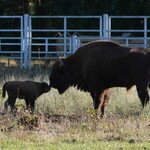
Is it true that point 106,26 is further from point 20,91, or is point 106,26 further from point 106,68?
point 20,91

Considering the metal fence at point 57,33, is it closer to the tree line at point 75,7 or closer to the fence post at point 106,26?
the tree line at point 75,7

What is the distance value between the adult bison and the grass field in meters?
0.51

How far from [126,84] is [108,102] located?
77 centimetres

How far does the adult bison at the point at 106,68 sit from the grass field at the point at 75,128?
51cm

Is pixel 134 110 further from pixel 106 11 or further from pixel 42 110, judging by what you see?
pixel 106 11

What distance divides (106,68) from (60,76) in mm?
1428

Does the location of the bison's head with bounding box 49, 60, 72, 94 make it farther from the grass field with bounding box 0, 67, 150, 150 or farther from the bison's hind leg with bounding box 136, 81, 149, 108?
the bison's hind leg with bounding box 136, 81, 149, 108

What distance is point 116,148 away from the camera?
7.97 metres

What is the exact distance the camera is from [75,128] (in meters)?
9.78

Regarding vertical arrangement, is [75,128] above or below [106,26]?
below

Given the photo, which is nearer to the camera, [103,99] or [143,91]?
[143,91]

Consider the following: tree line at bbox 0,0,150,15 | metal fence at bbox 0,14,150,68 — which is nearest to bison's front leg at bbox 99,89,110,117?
metal fence at bbox 0,14,150,68

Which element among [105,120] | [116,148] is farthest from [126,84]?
[116,148]

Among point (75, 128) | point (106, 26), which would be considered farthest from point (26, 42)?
point (75, 128)
